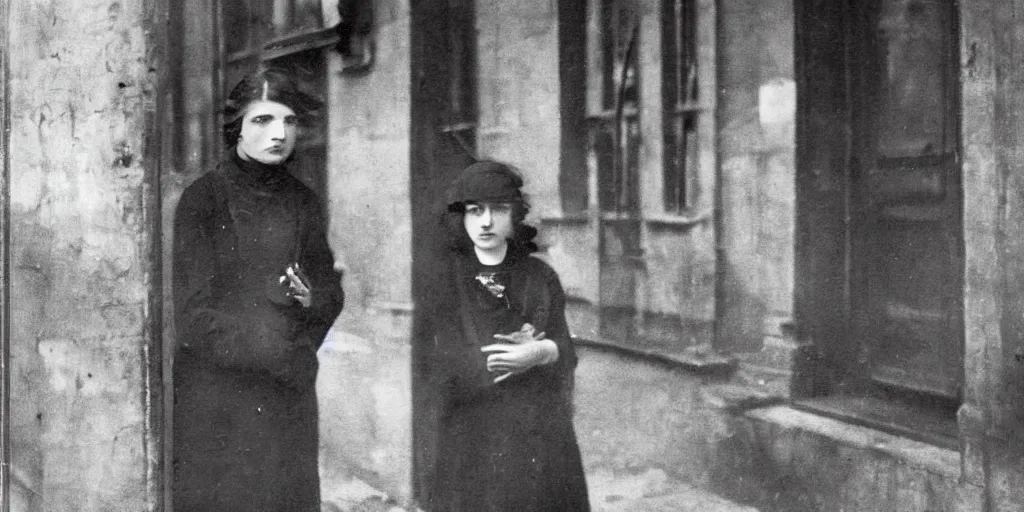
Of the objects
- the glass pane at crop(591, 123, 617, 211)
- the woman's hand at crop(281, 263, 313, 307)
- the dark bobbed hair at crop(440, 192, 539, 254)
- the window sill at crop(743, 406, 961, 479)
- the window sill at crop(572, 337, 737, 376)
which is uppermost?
the glass pane at crop(591, 123, 617, 211)

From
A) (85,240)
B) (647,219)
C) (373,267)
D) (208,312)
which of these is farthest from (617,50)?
(85,240)

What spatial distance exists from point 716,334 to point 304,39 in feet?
5.95

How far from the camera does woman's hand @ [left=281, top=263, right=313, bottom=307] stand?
12.7 feet

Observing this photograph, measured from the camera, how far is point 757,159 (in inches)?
127

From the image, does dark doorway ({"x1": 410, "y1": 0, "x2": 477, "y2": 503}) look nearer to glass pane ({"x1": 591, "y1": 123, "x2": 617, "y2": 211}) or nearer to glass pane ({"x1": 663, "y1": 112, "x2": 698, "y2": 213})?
glass pane ({"x1": 591, "y1": 123, "x2": 617, "y2": 211})

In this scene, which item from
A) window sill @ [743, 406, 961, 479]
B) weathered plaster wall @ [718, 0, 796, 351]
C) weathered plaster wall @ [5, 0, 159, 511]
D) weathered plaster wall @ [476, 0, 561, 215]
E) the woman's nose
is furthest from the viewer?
weathered plaster wall @ [5, 0, 159, 511]

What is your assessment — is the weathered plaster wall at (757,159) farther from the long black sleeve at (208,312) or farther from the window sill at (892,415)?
the long black sleeve at (208,312)

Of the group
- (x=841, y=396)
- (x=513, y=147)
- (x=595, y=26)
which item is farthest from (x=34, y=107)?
(x=841, y=396)

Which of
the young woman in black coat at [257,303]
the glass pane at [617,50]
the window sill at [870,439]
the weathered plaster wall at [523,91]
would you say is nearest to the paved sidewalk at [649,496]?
the window sill at [870,439]

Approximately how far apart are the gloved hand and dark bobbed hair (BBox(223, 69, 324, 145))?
1.10 metres

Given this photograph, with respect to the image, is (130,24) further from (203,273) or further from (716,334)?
(716,334)

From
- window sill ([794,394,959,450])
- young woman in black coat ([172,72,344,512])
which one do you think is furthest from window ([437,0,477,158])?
window sill ([794,394,959,450])

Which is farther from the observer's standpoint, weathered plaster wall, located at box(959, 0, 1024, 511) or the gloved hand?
the gloved hand

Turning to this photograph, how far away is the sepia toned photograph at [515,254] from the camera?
311 centimetres
